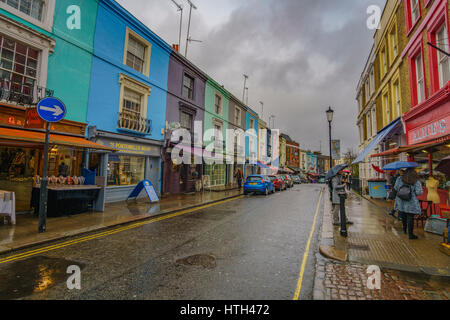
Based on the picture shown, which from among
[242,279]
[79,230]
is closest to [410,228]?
[242,279]

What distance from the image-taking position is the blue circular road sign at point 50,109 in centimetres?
573

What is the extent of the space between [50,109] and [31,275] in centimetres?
425

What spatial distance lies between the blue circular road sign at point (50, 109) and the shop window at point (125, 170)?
17.6 feet

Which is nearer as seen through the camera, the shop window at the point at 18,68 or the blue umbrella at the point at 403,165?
the blue umbrella at the point at 403,165

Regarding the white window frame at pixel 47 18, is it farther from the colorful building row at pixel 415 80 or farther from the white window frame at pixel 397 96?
the white window frame at pixel 397 96

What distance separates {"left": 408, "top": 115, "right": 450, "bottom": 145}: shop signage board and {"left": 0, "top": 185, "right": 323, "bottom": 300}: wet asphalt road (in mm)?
5954

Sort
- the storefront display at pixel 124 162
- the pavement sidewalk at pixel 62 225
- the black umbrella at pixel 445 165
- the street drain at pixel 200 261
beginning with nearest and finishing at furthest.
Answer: the street drain at pixel 200 261
the pavement sidewalk at pixel 62 225
the black umbrella at pixel 445 165
the storefront display at pixel 124 162

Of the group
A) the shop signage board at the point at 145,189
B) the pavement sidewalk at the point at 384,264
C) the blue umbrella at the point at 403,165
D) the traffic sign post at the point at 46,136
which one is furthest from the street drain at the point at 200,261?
the shop signage board at the point at 145,189

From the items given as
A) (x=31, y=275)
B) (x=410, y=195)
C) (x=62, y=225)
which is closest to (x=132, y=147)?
(x=62, y=225)

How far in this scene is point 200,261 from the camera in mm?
4172

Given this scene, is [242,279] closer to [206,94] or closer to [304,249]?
[304,249]

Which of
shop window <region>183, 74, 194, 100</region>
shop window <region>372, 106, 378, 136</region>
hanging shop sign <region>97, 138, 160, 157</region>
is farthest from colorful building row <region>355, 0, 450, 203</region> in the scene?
shop window <region>183, 74, 194, 100</region>

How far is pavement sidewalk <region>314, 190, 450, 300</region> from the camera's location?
3113 millimetres

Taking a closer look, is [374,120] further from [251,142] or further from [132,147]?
[132,147]
